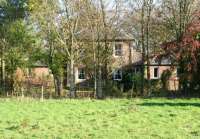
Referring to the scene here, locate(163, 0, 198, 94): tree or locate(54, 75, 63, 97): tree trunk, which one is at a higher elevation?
locate(163, 0, 198, 94): tree

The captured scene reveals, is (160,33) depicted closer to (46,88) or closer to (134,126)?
(46,88)

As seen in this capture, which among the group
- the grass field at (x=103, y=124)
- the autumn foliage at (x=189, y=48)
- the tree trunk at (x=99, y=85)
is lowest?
the grass field at (x=103, y=124)

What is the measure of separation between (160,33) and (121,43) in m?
5.14

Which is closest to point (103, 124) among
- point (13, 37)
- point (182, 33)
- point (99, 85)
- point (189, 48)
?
point (189, 48)

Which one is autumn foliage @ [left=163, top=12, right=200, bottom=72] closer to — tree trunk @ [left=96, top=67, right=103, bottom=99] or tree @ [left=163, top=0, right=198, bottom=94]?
tree @ [left=163, top=0, right=198, bottom=94]

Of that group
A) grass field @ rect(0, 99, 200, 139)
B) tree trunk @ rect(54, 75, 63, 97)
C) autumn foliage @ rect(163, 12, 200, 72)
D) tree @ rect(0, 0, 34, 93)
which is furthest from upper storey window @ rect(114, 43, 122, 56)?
grass field @ rect(0, 99, 200, 139)

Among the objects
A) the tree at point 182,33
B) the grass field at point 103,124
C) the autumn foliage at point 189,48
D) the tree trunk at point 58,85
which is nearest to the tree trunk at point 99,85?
the tree trunk at point 58,85

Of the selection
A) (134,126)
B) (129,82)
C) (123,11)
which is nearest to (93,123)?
(134,126)

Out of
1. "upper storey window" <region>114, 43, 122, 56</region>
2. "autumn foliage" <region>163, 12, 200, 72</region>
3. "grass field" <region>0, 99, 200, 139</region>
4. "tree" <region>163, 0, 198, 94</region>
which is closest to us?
"grass field" <region>0, 99, 200, 139</region>

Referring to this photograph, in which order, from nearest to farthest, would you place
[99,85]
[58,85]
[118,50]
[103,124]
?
[103,124], [99,85], [58,85], [118,50]

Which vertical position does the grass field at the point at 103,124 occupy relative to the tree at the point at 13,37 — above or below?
below

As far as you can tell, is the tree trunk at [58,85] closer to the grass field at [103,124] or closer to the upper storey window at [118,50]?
the upper storey window at [118,50]

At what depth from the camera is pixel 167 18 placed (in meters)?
51.1

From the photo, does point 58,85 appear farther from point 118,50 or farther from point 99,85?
point 118,50
